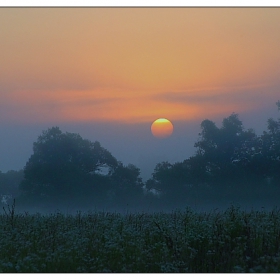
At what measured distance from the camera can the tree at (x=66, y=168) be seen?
4212cm

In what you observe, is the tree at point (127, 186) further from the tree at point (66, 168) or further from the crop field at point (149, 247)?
the crop field at point (149, 247)

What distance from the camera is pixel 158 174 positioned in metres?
40.8

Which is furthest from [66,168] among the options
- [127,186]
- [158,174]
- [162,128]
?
[162,128]

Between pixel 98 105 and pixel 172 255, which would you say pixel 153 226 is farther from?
pixel 98 105

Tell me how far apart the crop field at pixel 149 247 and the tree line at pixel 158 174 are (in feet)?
86.3

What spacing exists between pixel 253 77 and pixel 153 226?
24.4 m

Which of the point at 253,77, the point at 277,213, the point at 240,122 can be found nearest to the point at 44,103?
the point at 253,77

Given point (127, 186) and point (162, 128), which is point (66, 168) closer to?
point (127, 186)

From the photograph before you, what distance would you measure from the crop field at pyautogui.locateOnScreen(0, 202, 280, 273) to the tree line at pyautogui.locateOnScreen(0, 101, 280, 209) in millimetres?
26302

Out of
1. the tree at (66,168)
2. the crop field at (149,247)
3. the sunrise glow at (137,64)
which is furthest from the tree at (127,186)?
the crop field at (149,247)

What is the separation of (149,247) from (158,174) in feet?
101

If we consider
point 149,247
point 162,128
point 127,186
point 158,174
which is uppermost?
point 162,128

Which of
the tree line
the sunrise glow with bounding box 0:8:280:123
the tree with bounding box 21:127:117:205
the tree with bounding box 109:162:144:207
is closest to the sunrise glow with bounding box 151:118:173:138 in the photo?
the sunrise glow with bounding box 0:8:280:123

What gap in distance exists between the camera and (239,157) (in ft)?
128
